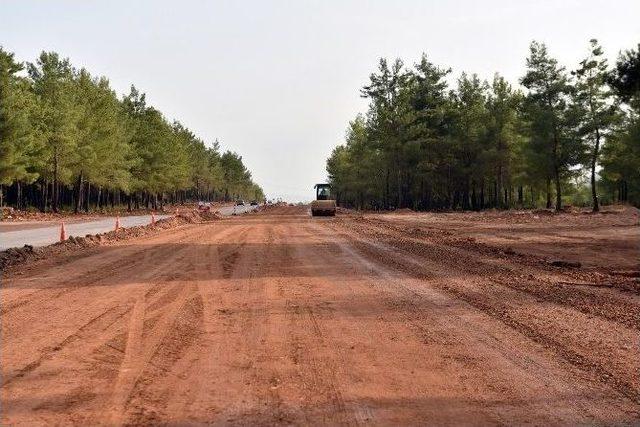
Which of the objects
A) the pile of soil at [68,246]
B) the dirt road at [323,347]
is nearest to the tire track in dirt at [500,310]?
the dirt road at [323,347]

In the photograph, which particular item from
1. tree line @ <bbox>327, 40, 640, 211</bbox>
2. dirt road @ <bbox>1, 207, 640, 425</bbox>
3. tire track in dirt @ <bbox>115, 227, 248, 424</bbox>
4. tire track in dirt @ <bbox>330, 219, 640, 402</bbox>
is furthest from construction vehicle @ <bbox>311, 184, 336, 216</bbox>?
tire track in dirt @ <bbox>115, 227, 248, 424</bbox>

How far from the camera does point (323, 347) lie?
6535mm

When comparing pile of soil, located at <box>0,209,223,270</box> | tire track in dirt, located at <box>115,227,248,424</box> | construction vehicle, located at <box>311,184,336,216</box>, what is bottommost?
tire track in dirt, located at <box>115,227,248,424</box>

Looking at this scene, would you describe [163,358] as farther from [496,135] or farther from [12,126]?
[496,135]

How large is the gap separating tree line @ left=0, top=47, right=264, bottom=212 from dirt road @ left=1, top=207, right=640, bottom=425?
35997 millimetres

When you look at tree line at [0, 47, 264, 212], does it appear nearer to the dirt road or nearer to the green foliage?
the green foliage

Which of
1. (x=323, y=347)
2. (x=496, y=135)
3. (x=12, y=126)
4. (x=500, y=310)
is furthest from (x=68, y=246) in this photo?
(x=496, y=135)

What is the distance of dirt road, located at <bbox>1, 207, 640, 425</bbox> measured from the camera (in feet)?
15.2

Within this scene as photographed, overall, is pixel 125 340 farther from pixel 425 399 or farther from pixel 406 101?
Answer: pixel 406 101

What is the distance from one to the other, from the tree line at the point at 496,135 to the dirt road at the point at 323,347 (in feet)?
125

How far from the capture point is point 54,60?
51250mm

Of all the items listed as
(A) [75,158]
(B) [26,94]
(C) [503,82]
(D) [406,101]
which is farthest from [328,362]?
(C) [503,82]

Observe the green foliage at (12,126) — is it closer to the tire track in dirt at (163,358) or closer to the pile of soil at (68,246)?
the pile of soil at (68,246)

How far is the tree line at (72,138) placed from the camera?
1681 inches
